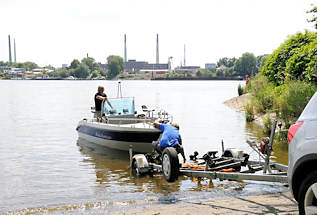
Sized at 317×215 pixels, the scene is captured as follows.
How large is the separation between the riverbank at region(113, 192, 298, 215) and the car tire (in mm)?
1938

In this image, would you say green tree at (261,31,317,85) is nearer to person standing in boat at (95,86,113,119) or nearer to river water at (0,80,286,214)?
river water at (0,80,286,214)

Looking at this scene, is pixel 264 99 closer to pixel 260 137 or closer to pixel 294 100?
pixel 260 137

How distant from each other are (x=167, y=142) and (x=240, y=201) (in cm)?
264

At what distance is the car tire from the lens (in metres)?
4.66

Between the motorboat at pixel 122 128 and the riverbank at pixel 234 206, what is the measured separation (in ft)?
17.2

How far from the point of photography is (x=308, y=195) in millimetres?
4762

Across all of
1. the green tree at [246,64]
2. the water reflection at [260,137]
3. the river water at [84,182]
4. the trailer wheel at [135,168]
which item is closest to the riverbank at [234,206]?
the river water at [84,182]

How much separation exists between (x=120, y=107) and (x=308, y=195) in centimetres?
1173

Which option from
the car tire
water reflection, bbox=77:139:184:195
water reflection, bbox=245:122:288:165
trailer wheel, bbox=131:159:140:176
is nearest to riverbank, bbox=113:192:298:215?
water reflection, bbox=77:139:184:195

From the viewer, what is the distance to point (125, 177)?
36.1 ft

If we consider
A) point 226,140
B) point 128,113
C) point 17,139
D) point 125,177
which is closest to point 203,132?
point 226,140

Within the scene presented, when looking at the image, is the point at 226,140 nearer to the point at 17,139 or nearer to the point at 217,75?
the point at 17,139

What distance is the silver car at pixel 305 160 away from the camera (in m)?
4.63

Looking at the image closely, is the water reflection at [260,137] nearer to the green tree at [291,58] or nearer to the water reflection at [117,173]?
the green tree at [291,58]
